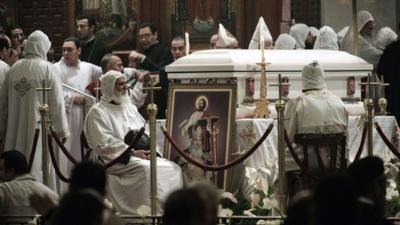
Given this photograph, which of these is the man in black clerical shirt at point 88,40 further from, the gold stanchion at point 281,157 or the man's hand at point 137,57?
the gold stanchion at point 281,157

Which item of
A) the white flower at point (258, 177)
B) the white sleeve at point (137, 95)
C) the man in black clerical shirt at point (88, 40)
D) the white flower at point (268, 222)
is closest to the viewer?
the white flower at point (268, 222)

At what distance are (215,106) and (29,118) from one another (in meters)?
1.87

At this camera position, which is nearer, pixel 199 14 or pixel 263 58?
pixel 263 58

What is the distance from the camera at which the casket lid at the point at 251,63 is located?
15859 mm

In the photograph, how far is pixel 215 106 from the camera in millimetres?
15562


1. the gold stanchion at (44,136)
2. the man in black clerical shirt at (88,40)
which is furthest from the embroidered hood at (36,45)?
the man in black clerical shirt at (88,40)

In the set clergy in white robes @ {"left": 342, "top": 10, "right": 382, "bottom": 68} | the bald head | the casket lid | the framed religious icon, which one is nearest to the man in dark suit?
the bald head

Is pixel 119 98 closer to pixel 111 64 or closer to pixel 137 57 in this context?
pixel 111 64

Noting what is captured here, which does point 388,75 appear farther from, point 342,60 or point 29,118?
point 29,118

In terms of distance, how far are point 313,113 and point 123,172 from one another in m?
1.91

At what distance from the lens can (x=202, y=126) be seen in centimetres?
1559

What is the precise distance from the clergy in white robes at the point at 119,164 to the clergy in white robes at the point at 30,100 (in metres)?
0.56

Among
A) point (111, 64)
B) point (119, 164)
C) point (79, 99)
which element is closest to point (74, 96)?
point (79, 99)

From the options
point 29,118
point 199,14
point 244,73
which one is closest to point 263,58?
point 244,73
